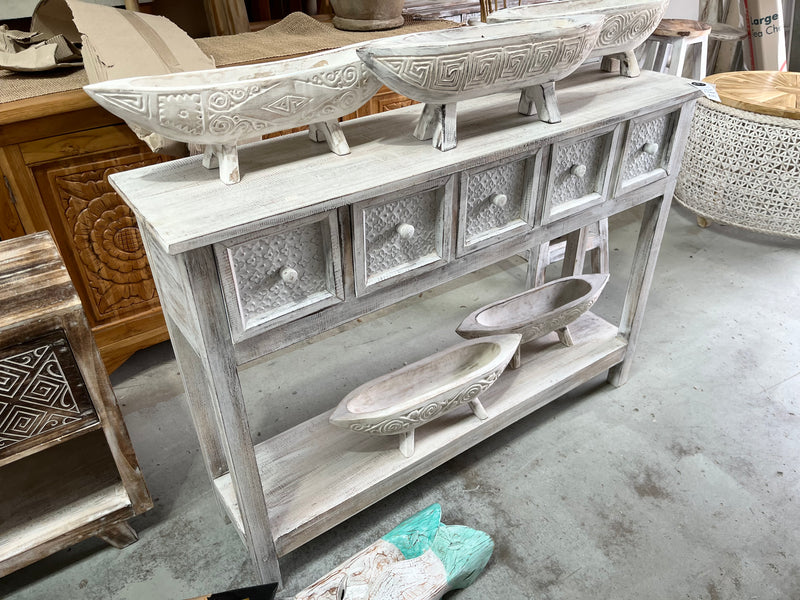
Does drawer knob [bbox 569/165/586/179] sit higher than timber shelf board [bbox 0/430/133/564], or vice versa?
drawer knob [bbox 569/165/586/179]

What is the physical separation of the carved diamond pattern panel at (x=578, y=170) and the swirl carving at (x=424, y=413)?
1.52 ft

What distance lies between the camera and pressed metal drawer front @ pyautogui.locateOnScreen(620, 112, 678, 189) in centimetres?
148

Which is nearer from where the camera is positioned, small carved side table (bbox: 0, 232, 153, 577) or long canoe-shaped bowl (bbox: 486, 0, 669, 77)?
small carved side table (bbox: 0, 232, 153, 577)

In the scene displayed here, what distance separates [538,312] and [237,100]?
3.90ft

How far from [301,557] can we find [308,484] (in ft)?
0.68

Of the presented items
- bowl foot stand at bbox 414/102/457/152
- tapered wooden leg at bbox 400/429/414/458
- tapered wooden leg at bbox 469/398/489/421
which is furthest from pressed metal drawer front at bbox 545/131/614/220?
tapered wooden leg at bbox 400/429/414/458

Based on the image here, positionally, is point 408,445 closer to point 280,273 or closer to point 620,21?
point 280,273

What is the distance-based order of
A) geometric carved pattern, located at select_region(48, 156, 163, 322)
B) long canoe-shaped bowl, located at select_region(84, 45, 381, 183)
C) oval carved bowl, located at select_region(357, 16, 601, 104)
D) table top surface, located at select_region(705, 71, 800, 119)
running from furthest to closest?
table top surface, located at select_region(705, 71, 800, 119) < geometric carved pattern, located at select_region(48, 156, 163, 322) < oval carved bowl, located at select_region(357, 16, 601, 104) < long canoe-shaped bowl, located at select_region(84, 45, 381, 183)

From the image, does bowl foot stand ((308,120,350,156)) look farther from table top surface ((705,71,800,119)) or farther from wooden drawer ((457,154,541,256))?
table top surface ((705,71,800,119))

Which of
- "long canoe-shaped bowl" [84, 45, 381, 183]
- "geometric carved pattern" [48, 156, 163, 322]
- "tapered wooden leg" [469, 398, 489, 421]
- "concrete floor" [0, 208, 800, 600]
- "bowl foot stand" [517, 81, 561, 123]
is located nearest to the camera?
"long canoe-shaped bowl" [84, 45, 381, 183]

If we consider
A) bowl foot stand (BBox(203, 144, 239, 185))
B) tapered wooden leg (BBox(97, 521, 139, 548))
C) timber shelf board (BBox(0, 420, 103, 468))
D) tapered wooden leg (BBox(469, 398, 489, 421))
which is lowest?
tapered wooden leg (BBox(97, 521, 139, 548))

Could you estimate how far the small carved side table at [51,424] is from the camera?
1.19m

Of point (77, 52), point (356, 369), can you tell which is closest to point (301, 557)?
point (356, 369)

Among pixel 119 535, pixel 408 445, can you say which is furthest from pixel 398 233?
pixel 119 535
